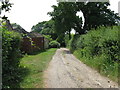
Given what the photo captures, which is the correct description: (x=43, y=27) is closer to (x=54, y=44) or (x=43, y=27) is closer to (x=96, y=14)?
(x=96, y=14)

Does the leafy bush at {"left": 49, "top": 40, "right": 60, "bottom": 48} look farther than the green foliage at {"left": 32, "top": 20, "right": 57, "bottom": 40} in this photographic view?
Yes

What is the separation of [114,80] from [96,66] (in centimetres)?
222

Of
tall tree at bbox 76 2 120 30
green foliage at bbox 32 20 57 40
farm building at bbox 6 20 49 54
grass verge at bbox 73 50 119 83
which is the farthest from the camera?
tall tree at bbox 76 2 120 30

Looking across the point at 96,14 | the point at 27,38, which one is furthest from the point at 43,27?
the point at 96,14

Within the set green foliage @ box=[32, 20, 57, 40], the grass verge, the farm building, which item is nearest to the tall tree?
green foliage @ box=[32, 20, 57, 40]

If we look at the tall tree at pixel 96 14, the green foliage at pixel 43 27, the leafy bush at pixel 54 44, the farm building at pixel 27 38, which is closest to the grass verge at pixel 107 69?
the green foliage at pixel 43 27

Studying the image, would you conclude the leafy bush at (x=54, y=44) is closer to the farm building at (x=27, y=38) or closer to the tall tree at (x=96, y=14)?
the tall tree at (x=96, y=14)

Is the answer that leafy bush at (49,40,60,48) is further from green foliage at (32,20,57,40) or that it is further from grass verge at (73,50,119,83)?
grass verge at (73,50,119,83)

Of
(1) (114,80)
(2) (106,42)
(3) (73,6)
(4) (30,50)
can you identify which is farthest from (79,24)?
(1) (114,80)

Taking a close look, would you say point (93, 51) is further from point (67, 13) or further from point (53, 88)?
point (67, 13)

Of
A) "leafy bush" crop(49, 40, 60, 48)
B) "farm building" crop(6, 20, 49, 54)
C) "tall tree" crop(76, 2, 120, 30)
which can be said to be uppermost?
"tall tree" crop(76, 2, 120, 30)

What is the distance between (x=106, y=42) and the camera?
296 inches

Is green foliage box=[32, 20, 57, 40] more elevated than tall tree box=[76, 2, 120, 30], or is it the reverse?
tall tree box=[76, 2, 120, 30]

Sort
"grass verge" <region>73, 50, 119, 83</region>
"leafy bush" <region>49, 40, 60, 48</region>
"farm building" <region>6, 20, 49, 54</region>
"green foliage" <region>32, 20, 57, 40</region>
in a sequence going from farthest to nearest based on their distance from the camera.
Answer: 1. "leafy bush" <region>49, 40, 60, 48</region>
2. "green foliage" <region>32, 20, 57, 40</region>
3. "grass verge" <region>73, 50, 119, 83</region>
4. "farm building" <region>6, 20, 49, 54</region>
